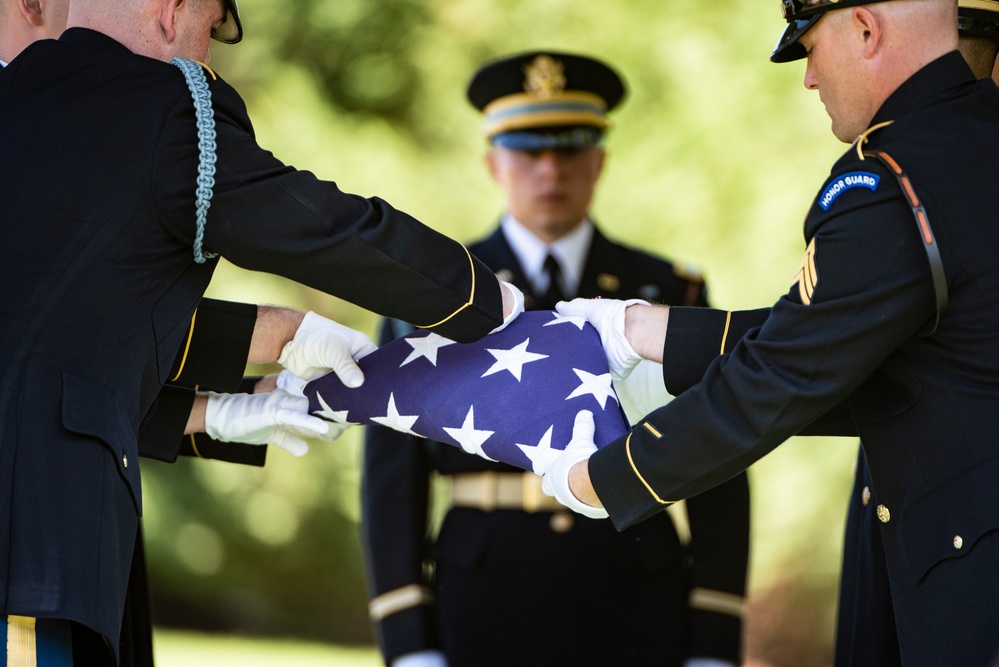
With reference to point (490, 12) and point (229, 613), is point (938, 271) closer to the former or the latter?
point (490, 12)

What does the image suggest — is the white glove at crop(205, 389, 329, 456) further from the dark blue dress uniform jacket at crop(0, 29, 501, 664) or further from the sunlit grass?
the sunlit grass

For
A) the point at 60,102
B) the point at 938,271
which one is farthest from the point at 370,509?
the point at 938,271

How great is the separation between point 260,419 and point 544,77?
1.63 m

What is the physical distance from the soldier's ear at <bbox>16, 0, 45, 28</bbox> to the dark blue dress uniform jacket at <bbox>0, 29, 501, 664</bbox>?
302 mm

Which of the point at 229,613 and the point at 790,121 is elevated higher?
the point at 790,121

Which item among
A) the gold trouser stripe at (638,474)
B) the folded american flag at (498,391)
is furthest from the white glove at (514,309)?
the gold trouser stripe at (638,474)

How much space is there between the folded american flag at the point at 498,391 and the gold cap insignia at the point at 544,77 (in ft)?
4.69

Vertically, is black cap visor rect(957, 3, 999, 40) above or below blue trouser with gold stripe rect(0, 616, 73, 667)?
above

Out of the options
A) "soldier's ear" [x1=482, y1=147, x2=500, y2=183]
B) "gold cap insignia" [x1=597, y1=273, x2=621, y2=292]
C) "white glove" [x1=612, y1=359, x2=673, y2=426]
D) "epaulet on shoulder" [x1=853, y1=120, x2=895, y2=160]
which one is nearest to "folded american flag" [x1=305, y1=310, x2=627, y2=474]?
"white glove" [x1=612, y1=359, x2=673, y2=426]

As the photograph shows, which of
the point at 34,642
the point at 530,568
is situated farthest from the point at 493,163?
the point at 34,642

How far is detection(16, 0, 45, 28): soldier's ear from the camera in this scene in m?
2.30

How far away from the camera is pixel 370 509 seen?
3.36 meters

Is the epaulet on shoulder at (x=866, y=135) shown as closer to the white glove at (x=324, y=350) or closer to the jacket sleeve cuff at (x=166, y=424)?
the white glove at (x=324, y=350)

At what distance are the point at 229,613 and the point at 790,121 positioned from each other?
3.72 m
